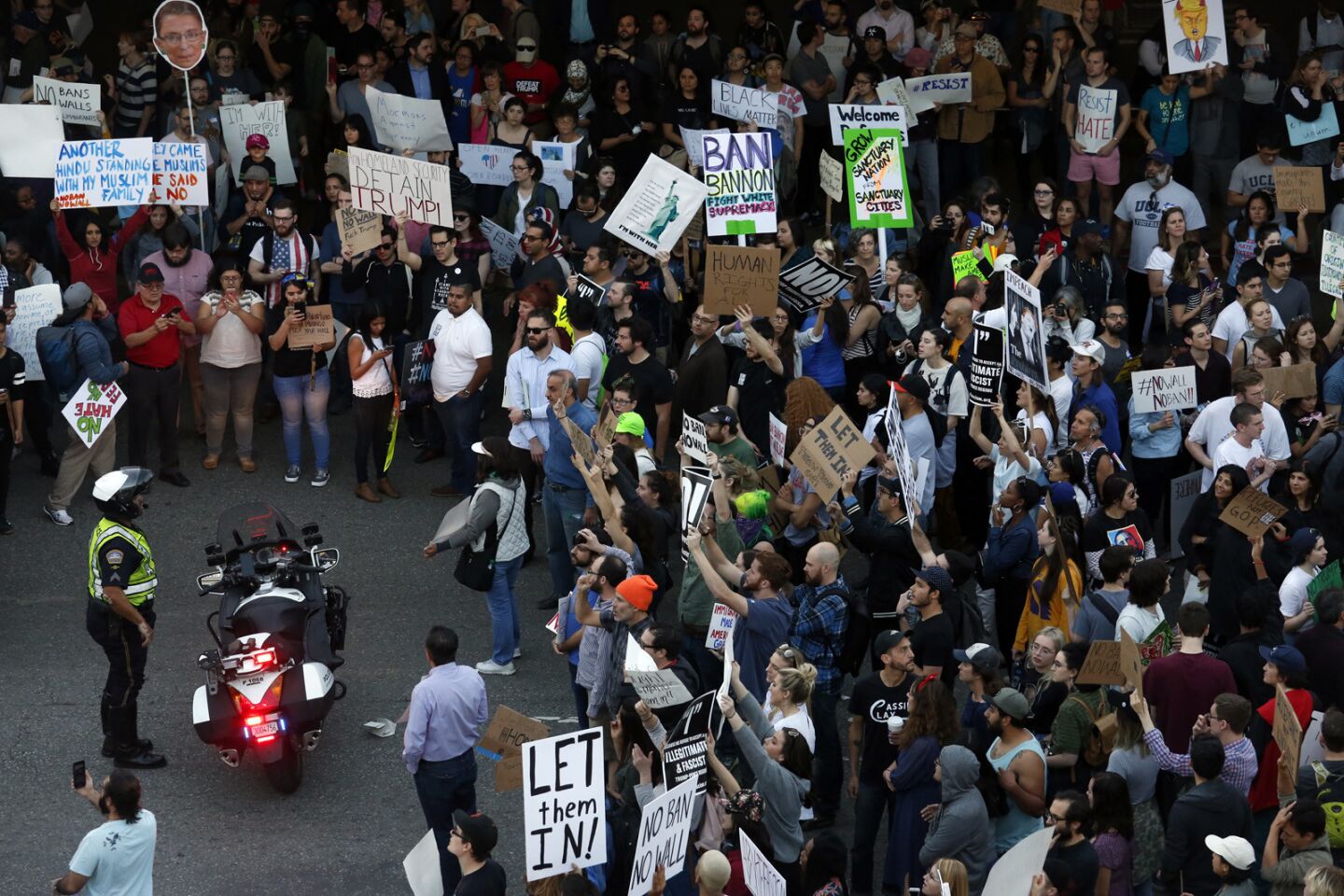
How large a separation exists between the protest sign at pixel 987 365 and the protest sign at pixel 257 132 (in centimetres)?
745


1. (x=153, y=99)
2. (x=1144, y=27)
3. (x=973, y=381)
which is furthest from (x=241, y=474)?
(x=1144, y=27)

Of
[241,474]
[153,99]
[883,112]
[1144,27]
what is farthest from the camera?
[1144,27]

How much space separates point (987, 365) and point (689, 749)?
5.06 meters

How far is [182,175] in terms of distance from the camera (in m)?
16.0

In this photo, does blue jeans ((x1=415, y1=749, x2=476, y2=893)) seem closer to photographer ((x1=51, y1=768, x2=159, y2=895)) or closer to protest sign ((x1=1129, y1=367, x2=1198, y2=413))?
photographer ((x1=51, y1=768, x2=159, y2=895))

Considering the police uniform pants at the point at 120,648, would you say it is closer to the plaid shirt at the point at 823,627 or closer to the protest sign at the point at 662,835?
the plaid shirt at the point at 823,627

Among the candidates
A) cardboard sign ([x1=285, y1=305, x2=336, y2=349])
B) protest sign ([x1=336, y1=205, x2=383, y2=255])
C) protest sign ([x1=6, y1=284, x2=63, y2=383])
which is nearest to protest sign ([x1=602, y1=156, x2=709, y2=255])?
protest sign ([x1=336, y1=205, x2=383, y2=255])

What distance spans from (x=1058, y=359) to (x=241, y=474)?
260 inches

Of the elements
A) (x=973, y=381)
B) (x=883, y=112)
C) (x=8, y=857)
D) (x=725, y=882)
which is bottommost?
(x=8, y=857)

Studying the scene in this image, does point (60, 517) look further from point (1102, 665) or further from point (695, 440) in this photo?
point (1102, 665)

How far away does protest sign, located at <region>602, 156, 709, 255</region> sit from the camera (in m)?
14.9

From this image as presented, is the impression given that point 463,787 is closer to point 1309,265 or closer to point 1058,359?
point 1058,359

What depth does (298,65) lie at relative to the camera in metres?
19.2

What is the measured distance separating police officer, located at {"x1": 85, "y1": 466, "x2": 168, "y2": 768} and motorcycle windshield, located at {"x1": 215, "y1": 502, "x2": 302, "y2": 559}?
57cm
